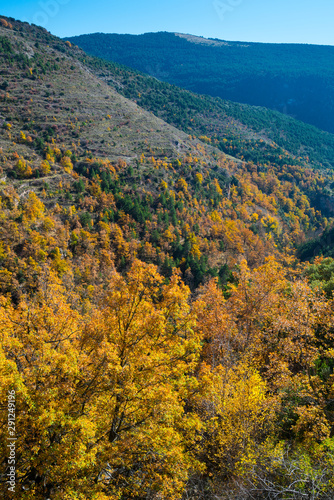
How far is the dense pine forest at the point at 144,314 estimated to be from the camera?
1030 cm

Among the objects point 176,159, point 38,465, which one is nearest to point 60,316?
point 38,465

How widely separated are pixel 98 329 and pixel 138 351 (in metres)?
2.42

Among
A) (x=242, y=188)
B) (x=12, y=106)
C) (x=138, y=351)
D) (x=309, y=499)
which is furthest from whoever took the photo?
(x=242, y=188)

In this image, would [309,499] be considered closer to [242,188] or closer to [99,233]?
[99,233]

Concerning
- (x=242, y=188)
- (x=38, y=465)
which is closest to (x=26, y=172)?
(x=38, y=465)

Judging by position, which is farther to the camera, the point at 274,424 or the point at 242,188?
the point at 242,188

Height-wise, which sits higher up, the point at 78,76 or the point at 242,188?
the point at 78,76

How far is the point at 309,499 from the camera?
7.97 metres

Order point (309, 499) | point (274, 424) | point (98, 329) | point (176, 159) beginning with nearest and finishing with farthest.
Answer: point (309, 499) → point (98, 329) → point (274, 424) → point (176, 159)

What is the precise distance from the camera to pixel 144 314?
13.4 m

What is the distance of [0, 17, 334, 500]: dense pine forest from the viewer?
10305 mm

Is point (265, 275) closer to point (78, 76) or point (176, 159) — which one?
point (176, 159)

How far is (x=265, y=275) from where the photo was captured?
27.6 metres

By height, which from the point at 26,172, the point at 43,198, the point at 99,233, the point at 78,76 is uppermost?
the point at 78,76
